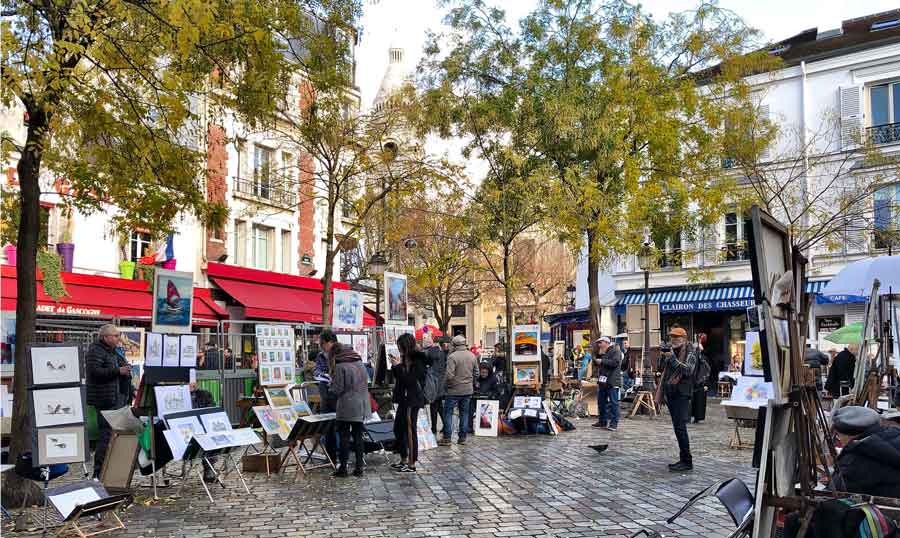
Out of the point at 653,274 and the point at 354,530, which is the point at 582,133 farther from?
the point at 653,274

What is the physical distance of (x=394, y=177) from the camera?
68.1 feet

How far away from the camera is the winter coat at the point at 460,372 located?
14492 millimetres

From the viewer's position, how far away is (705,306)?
102 ft

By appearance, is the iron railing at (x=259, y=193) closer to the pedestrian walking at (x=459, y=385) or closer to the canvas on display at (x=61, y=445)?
the pedestrian walking at (x=459, y=385)

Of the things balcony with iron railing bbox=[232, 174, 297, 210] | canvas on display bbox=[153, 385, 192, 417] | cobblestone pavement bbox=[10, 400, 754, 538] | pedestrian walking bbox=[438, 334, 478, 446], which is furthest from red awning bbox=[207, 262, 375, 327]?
canvas on display bbox=[153, 385, 192, 417]

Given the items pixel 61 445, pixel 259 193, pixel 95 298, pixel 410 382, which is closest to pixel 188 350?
pixel 410 382

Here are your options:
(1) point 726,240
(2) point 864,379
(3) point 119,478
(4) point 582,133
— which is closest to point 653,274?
(1) point 726,240

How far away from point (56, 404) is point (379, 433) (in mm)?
4669

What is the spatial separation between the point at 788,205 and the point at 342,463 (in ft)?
65.2

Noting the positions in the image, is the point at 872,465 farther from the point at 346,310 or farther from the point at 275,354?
the point at 346,310

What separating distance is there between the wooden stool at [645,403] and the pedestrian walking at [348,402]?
1019 cm

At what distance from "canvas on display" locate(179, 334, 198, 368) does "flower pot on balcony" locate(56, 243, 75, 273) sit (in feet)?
42.9

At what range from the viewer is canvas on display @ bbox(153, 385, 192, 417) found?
969 cm

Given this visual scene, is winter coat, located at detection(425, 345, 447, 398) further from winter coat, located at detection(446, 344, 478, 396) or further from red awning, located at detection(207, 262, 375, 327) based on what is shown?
red awning, located at detection(207, 262, 375, 327)
